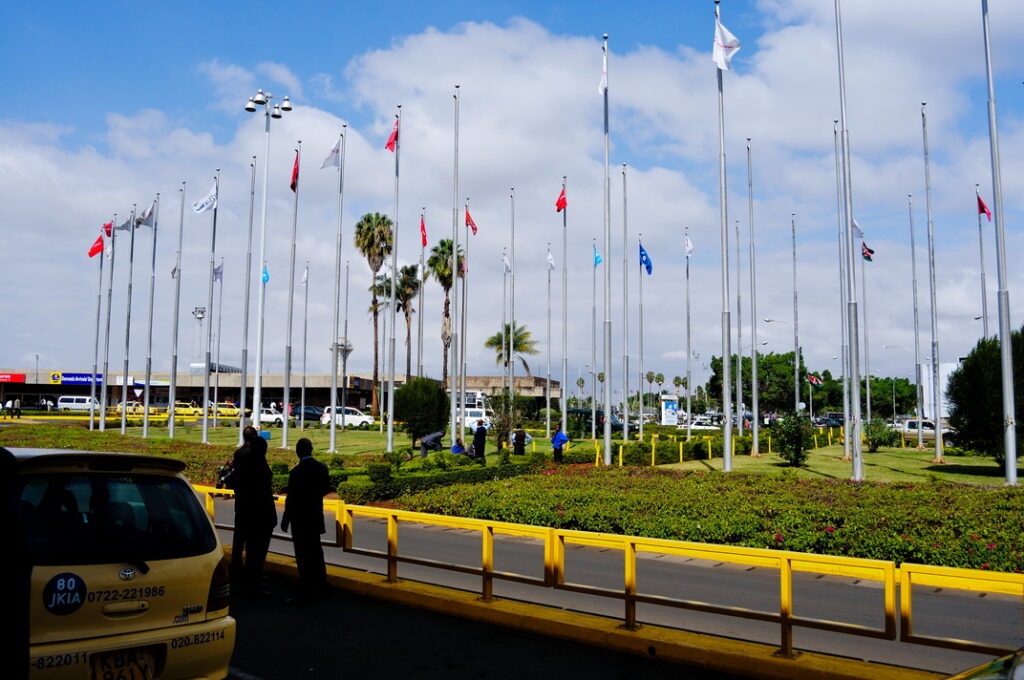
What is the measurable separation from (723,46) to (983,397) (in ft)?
47.9

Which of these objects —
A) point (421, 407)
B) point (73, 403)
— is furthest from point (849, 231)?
point (73, 403)

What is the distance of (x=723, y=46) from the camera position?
22797 mm

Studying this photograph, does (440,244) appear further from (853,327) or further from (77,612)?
(77,612)

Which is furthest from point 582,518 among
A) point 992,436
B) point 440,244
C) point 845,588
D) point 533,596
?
point 440,244

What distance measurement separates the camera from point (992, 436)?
1044 inches

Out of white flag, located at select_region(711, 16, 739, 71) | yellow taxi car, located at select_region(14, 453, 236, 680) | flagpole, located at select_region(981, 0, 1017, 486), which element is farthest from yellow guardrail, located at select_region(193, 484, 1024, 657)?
white flag, located at select_region(711, 16, 739, 71)

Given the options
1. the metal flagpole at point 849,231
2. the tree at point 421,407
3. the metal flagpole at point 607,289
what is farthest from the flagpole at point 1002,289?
the tree at point 421,407

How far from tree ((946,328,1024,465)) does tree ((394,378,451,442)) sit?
1951 centimetres

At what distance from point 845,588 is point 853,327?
14.9 metres

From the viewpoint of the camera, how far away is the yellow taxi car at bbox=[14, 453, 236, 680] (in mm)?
4195

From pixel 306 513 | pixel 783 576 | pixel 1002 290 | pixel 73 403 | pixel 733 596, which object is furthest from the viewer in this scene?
pixel 73 403

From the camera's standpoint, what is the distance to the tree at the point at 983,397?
1021 inches

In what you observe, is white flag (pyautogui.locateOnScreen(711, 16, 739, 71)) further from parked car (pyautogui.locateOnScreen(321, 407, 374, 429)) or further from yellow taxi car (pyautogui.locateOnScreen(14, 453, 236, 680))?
parked car (pyautogui.locateOnScreen(321, 407, 374, 429))

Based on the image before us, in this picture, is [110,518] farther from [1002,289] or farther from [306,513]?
[1002,289]
